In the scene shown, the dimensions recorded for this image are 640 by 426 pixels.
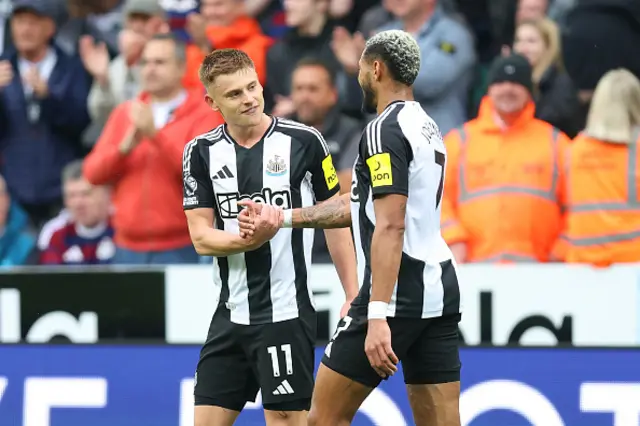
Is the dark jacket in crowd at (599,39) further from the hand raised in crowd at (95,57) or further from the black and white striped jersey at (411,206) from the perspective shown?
the hand raised in crowd at (95,57)

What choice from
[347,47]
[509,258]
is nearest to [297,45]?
[347,47]

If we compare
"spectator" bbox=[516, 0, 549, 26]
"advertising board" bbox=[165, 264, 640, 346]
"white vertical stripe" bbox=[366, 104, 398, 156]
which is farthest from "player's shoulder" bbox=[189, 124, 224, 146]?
"spectator" bbox=[516, 0, 549, 26]

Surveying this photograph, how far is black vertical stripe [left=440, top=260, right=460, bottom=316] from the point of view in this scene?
14.8 feet

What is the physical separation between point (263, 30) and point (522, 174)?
2.12 metres

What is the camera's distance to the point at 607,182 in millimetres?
6582

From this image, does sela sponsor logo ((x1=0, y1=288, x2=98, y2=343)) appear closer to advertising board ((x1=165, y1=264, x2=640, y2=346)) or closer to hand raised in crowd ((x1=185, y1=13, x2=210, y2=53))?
advertising board ((x1=165, y1=264, x2=640, y2=346))

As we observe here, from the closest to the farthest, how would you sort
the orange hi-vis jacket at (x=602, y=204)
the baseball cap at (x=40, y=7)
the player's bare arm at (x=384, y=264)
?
the player's bare arm at (x=384, y=264), the orange hi-vis jacket at (x=602, y=204), the baseball cap at (x=40, y=7)

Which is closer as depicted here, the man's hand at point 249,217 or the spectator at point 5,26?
the man's hand at point 249,217

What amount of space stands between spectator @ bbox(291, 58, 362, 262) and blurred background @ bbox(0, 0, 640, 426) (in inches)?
0.5

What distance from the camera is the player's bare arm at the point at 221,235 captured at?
14.9ft

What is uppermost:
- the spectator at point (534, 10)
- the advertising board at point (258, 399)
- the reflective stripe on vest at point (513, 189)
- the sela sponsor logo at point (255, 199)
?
the spectator at point (534, 10)

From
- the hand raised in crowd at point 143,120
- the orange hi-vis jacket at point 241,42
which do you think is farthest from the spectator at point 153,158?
the orange hi-vis jacket at point 241,42

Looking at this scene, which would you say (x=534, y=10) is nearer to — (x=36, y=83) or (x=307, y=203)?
(x=307, y=203)

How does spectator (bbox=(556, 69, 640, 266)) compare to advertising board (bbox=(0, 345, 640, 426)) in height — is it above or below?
above
